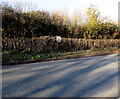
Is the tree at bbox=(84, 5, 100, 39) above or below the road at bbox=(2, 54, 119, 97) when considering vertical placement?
above

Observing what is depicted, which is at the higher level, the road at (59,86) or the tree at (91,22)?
the tree at (91,22)

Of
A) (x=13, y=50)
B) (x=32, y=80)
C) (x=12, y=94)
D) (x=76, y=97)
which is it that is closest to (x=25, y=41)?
(x=13, y=50)

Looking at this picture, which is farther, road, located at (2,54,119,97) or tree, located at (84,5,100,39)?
tree, located at (84,5,100,39)

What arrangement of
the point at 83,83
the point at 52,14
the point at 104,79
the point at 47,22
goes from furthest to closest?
the point at 52,14
the point at 47,22
the point at 104,79
the point at 83,83

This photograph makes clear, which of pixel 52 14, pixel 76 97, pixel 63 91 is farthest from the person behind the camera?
pixel 52 14

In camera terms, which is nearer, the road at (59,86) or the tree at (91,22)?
the road at (59,86)

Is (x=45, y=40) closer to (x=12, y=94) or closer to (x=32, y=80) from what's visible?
(x=32, y=80)

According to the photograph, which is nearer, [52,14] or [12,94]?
[12,94]

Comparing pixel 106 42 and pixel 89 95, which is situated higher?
pixel 106 42

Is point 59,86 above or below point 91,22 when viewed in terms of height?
below

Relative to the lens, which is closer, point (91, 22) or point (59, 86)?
point (59, 86)

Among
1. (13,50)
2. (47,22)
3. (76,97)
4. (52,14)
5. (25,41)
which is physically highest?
(52,14)

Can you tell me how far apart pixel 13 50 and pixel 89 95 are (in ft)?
24.8

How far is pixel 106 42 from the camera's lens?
52.2 ft
